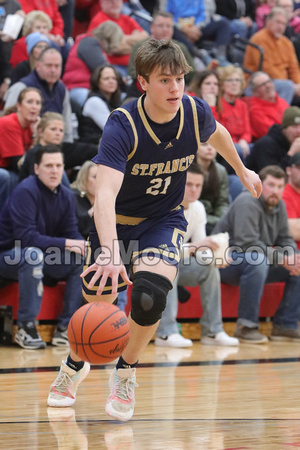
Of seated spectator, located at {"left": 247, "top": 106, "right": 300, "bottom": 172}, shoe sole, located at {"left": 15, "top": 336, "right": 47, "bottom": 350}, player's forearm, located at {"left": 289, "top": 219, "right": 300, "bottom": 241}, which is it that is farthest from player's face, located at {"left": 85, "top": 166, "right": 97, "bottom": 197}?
seated spectator, located at {"left": 247, "top": 106, "right": 300, "bottom": 172}

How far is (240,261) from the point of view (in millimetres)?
7344

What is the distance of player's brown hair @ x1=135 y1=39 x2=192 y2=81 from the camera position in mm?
3672

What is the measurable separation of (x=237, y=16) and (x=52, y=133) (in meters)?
6.60

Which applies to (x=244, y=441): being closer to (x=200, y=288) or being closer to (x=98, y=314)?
(x=98, y=314)

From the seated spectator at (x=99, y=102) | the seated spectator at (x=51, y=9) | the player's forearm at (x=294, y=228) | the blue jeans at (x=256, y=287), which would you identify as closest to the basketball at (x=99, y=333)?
the blue jeans at (x=256, y=287)

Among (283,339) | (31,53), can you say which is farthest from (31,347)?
(31,53)

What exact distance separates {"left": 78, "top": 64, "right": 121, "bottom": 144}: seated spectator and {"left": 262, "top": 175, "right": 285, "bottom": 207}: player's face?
6.67 feet

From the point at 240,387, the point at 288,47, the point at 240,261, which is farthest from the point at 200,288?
the point at 288,47

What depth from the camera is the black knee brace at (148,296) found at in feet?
12.1

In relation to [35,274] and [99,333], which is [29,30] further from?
[99,333]

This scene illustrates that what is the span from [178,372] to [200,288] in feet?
5.75

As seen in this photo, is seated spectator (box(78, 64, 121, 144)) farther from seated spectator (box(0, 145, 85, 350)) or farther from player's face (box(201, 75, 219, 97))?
seated spectator (box(0, 145, 85, 350))

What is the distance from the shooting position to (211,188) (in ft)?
26.3

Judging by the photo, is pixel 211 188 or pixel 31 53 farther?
pixel 31 53
